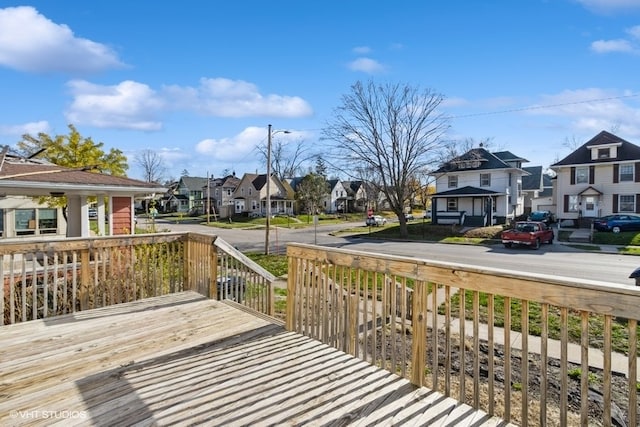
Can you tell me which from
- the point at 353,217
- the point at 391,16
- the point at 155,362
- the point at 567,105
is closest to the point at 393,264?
the point at 155,362

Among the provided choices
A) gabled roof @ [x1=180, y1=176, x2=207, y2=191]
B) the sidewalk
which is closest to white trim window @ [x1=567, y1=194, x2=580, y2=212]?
the sidewalk

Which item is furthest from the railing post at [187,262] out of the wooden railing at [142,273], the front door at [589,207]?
the front door at [589,207]

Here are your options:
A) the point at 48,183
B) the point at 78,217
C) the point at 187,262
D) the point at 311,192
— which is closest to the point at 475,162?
the point at 311,192

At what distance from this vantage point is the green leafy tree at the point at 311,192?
44.8 metres

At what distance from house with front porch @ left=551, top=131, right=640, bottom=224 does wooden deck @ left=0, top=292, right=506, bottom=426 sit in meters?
28.8

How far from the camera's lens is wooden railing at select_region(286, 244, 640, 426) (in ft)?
5.96

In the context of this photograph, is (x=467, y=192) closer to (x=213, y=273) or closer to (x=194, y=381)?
(x=213, y=273)

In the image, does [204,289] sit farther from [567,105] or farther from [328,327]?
[567,105]

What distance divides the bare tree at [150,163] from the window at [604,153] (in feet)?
195

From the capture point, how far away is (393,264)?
9.20 feet

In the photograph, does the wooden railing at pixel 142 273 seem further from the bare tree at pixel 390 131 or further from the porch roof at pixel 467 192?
the porch roof at pixel 467 192

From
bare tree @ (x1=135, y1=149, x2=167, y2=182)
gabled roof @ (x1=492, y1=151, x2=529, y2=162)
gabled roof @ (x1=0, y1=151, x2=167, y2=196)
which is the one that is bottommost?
gabled roof @ (x1=0, y1=151, x2=167, y2=196)

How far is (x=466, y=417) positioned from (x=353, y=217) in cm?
4353

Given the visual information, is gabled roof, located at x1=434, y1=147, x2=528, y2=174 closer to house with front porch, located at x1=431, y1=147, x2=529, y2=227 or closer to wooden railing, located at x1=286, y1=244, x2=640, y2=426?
house with front porch, located at x1=431, y1=147, x2=529, y2=227
